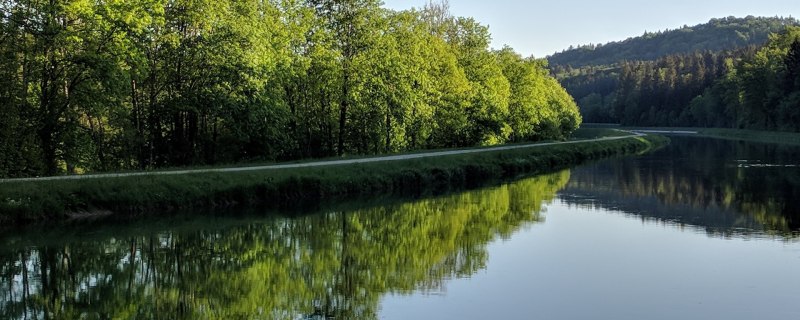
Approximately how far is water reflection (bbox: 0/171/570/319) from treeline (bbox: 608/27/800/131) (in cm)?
8734

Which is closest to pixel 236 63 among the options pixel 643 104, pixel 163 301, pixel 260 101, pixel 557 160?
pixel 260 101

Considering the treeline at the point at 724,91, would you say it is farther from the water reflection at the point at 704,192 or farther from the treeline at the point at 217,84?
the treeline at the point at 217,84

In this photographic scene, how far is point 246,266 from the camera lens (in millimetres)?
19438

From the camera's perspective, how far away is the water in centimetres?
1529

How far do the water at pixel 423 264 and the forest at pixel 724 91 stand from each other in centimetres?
8032

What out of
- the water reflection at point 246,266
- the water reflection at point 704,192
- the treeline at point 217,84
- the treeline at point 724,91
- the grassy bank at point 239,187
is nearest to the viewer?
the water reflection at point 246,266

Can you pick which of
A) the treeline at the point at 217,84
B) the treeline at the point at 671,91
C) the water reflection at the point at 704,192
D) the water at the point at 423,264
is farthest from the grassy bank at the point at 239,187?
the treeline at the point at 671,91

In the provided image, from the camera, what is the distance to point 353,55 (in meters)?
48.0

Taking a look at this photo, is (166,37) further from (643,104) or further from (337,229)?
(643,104)

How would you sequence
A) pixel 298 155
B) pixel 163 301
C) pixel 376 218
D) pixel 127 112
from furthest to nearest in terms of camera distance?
pixel 298 155 → pixel 127 112 → pixel 376 218 → pixel 163 301

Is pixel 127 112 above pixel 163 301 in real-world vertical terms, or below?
above

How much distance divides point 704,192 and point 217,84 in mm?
25234

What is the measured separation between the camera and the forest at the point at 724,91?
104m

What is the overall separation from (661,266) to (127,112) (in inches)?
1039
